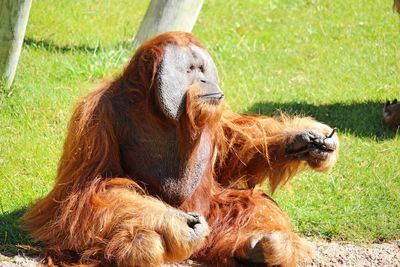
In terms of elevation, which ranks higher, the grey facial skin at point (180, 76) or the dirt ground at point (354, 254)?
the grey facial skin at point (180, 76)

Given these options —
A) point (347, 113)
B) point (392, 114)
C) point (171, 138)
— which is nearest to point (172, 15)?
point (347, 113)

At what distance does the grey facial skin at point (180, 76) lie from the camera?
3.60m

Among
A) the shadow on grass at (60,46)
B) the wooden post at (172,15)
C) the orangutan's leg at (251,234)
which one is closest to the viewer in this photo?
the orangutan's leg at (251,234)

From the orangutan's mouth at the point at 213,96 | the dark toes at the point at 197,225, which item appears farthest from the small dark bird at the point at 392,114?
the dark toes at the point at 197,225

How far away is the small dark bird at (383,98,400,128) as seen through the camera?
571cm

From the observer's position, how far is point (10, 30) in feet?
17.6

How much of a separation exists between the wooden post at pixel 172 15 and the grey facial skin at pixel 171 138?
247 cm

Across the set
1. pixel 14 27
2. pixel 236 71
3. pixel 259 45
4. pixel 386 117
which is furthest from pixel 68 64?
pixel 386 117

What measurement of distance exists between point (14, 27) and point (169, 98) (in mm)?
2126

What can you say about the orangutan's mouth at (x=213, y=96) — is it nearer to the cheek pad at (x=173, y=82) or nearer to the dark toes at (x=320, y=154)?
the cheek pad at (x=173, y=82)

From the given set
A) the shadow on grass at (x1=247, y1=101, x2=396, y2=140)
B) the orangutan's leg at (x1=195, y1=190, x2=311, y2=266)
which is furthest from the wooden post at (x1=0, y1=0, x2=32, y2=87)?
the orangutan's leg at (x1=195, y1=190, x2=311, y2=266)

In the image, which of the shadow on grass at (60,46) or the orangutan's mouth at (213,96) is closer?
the orangutan's mouth at (213,96)

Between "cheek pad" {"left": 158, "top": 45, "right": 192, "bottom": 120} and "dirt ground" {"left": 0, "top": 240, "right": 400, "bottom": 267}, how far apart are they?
1.03 metres

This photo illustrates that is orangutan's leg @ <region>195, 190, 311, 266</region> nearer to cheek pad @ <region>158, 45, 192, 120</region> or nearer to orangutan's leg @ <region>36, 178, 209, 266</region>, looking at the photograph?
orangutan's leg @ <region>36, 178, 209, 266</region>
